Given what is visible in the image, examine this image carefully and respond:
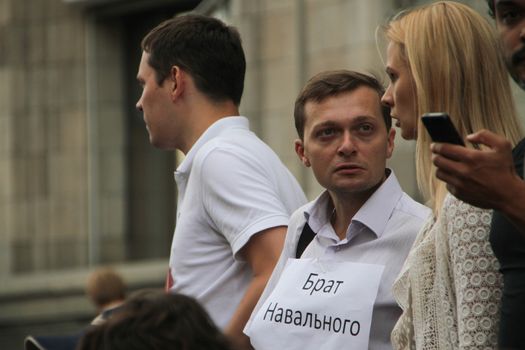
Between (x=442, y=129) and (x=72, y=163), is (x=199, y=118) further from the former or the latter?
(x=72, y=163)

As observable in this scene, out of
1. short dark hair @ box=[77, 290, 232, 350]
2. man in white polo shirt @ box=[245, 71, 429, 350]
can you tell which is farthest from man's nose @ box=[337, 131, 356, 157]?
short dark hair @ box=[77, 290, 232, 350]

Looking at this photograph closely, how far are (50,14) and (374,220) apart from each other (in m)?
15.5

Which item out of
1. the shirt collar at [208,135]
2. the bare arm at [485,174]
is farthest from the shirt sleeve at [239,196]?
the bare arm at [485,174]

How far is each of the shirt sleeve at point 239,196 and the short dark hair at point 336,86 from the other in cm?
37

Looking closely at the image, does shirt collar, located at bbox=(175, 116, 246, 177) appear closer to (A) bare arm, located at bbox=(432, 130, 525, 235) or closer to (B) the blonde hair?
(B) the blonde hair

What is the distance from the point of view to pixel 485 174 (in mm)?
3896

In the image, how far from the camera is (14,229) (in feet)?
66.0

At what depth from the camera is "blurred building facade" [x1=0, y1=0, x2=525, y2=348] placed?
19.4 m

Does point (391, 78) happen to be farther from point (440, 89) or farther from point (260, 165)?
point (260, 165)

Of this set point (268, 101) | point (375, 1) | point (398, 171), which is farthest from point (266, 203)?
point (268, 101)

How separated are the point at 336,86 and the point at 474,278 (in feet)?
4.05

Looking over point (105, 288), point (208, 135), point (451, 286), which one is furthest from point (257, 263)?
point (105, 288)

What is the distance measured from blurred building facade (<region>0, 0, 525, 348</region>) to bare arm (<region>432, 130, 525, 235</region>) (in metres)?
14.5

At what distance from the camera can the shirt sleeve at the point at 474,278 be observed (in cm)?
437
